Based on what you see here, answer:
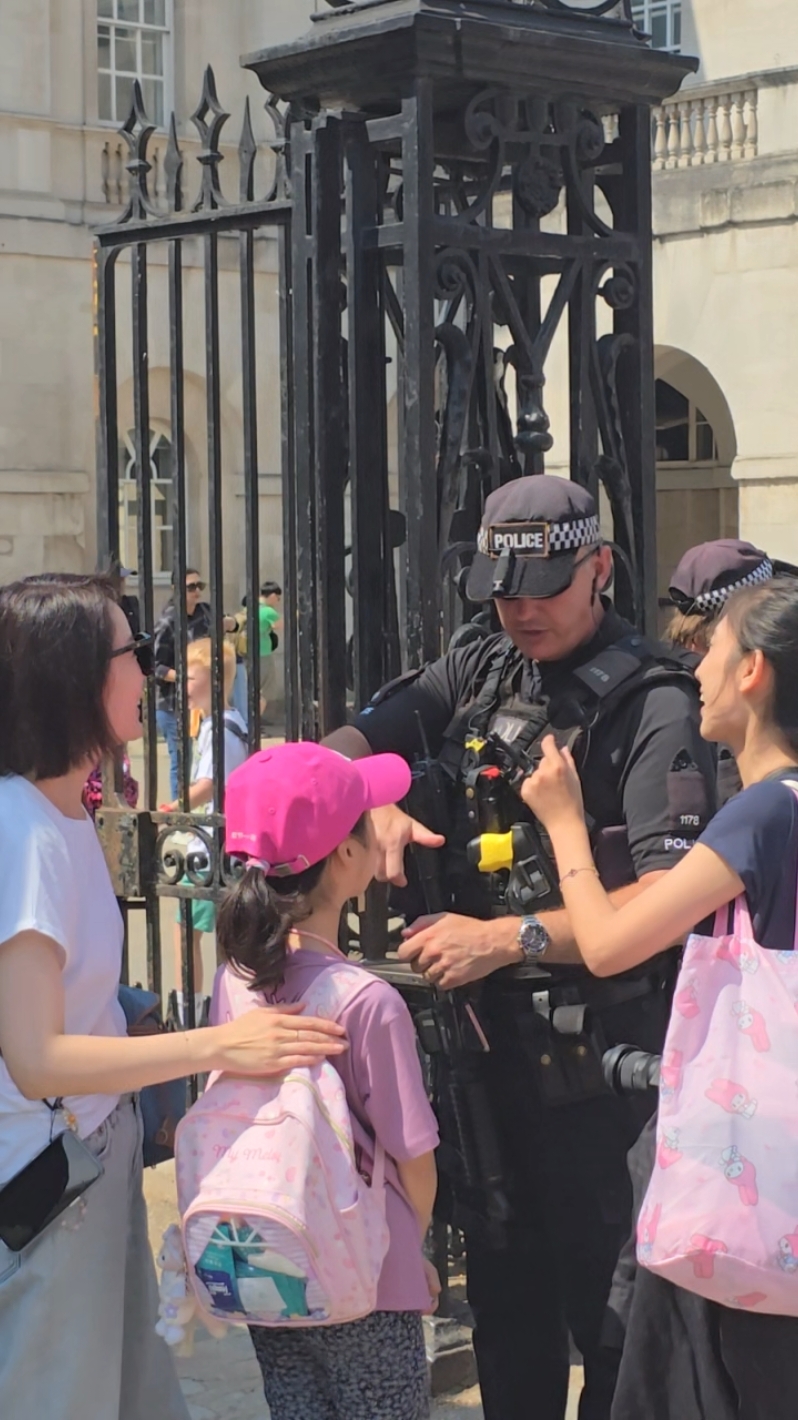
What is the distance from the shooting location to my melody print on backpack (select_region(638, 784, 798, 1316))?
265 cm

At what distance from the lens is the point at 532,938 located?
10.7 ft

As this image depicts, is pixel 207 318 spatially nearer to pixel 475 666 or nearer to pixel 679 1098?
pixel 475 666

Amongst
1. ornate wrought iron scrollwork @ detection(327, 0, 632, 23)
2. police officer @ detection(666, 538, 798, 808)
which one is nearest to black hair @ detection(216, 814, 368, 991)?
police officer @ detection(666, 538, 798, 808)

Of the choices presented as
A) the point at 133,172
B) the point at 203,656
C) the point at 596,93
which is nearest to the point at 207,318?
the point at 133,172

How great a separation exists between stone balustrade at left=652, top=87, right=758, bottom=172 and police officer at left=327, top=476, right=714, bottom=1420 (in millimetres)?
13226

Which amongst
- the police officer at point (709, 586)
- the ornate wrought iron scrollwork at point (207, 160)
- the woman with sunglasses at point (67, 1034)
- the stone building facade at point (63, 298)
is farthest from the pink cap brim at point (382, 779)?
the stone building facade at point (63, 298)

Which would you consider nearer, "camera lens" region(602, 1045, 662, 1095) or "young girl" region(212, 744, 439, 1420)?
"young girl" region(212, 744, 439, 1420)

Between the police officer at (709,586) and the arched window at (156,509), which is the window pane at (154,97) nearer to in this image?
the arched window at (156,509)

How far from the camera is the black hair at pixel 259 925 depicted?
2.90 meters

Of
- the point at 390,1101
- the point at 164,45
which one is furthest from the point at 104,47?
the point at 390,1101

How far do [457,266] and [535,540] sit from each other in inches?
34.7

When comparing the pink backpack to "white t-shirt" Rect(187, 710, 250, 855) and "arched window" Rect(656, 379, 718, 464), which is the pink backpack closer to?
"white t-shirt" Rect(187, 710, 250, 855)

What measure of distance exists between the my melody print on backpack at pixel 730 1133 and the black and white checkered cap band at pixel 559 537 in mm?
901

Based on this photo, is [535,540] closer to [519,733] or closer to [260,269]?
[519,733]
